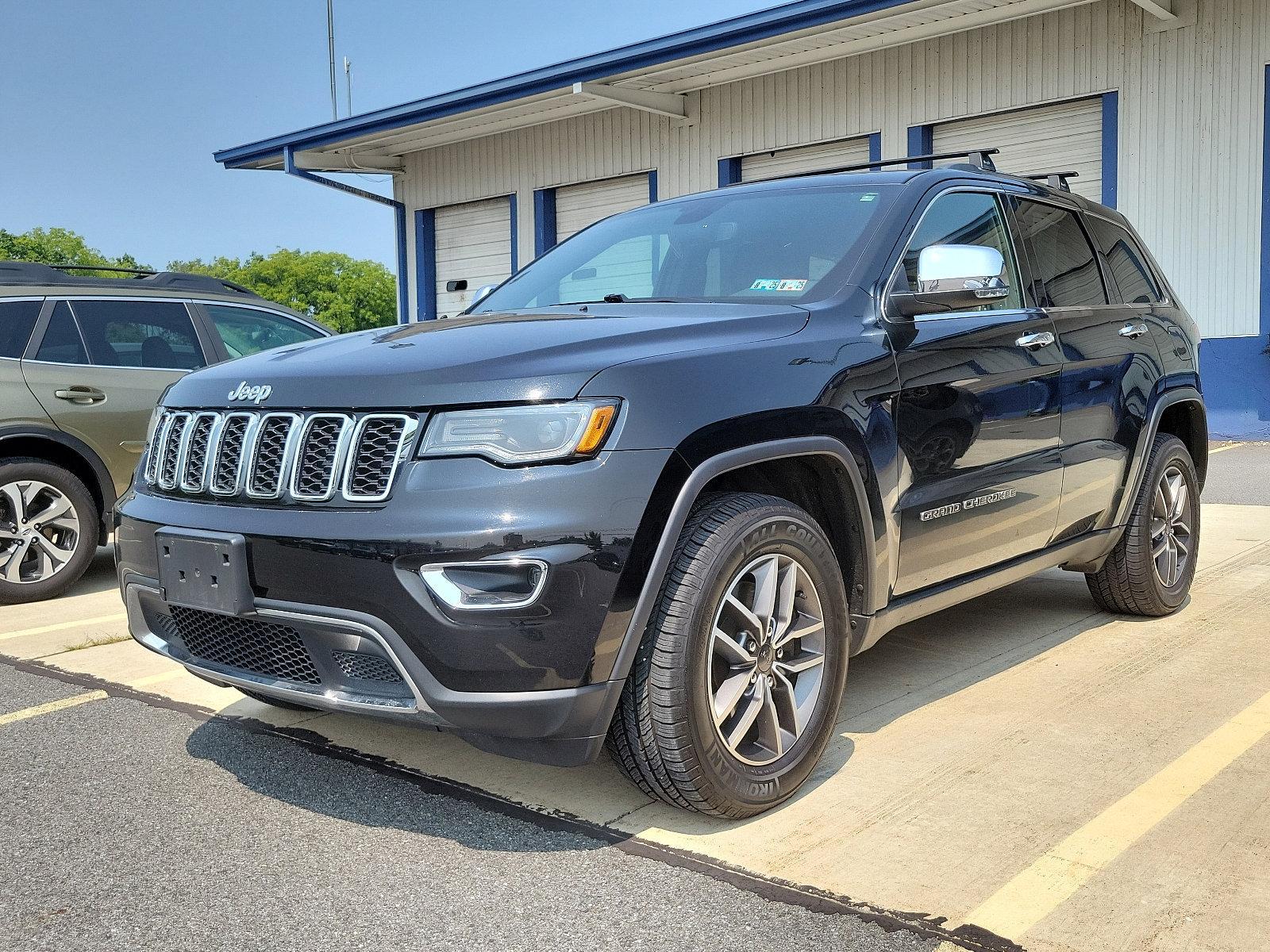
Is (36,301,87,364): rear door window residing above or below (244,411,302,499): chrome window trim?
above

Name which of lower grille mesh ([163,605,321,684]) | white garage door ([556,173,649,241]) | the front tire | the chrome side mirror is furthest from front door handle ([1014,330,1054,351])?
white garage door ([556,173,649,241])

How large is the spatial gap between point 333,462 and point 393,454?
6.5 inches

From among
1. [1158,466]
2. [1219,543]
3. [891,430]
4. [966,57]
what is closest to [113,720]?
[891,430]

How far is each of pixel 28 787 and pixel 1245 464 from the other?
1058cm

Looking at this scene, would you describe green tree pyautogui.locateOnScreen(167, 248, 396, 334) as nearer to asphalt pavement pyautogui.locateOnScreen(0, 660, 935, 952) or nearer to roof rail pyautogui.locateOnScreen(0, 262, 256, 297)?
roof rail pyautogui.locateOnScreen(0, 262, 256, 297)

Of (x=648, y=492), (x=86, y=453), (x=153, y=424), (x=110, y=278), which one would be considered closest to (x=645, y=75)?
(x=110, y=278)

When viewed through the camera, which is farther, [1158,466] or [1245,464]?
[1245,464]

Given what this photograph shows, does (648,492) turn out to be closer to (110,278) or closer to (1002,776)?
(1002,776)

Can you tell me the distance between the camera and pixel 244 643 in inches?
118

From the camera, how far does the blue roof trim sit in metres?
14.2

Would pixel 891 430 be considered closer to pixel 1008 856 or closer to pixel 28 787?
pixel 1008 856

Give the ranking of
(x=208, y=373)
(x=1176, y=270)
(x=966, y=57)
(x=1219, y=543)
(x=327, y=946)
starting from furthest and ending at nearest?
(x=966, y=57) < (x=1176, y=270) < (x=1219, y=543) < (x=208, y=373) < (x=327, y=946)

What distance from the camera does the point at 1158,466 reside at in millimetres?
4941

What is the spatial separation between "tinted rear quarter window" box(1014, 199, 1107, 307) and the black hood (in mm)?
1472
